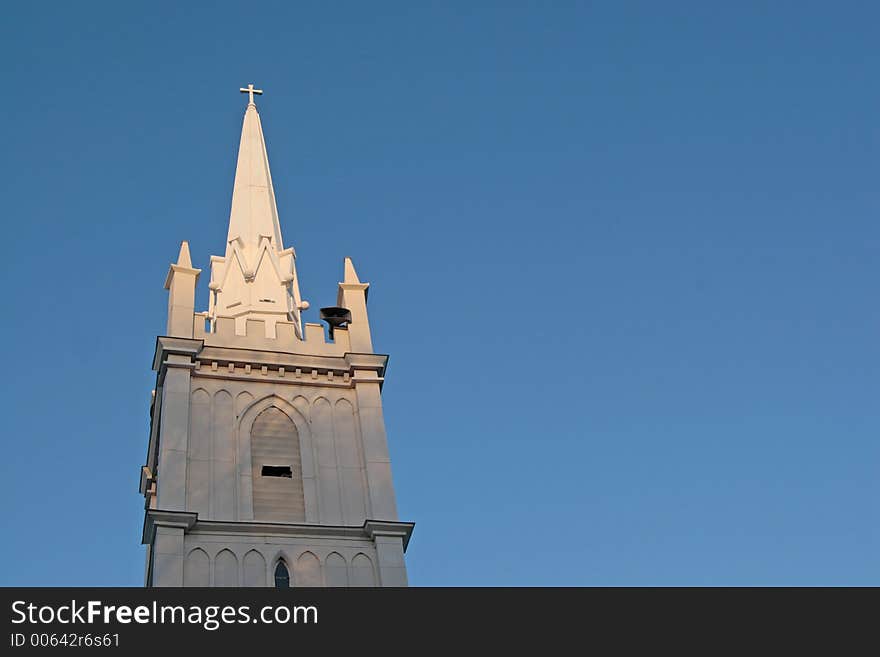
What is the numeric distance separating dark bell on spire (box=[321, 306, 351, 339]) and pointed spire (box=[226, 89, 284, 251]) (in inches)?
145

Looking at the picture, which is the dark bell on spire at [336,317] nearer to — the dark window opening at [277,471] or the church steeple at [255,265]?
the church steeple at [255,265]

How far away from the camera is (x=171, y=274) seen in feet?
95.9

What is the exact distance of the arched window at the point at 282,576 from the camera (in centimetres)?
2389

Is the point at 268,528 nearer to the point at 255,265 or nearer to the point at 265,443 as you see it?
the point at 265,443

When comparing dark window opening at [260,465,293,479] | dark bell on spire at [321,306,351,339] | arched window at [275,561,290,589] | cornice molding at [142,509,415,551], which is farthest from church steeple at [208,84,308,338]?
arched window at [275,561,290,589]

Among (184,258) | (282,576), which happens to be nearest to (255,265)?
(184,258)

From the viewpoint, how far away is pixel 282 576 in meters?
24.0

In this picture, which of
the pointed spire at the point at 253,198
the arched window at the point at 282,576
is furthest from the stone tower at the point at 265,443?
the pointed spire at the point at 253,198

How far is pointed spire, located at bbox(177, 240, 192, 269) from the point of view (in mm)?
29514

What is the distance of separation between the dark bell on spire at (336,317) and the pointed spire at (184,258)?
3.57 meters

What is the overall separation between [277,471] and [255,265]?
7.23 meters
